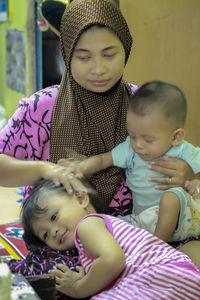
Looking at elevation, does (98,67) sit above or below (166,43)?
above

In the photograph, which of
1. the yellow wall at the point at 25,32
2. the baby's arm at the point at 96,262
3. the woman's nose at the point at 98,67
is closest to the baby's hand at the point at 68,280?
the baby's arm at the point at 96,262

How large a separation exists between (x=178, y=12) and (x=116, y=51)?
5.20 feet

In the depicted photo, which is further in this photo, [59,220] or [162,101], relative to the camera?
[162,101]

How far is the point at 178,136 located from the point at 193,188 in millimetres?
197

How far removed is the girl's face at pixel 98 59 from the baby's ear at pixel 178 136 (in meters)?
0.30

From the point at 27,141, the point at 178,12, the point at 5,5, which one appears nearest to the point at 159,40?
the point at 178,12

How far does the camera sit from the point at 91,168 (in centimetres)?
174

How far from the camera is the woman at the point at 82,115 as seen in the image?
1.63 meters

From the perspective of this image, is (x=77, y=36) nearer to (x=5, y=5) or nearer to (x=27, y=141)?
(x=27, y=141)

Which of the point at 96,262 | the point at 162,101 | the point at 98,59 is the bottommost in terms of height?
the point at 96,262

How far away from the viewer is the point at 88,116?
1828 mm

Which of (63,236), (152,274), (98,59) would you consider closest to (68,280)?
(63,236)

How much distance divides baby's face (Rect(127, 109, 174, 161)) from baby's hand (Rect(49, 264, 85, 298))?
478 millimetres

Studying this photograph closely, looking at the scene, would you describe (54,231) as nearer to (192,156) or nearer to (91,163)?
(91,163)
